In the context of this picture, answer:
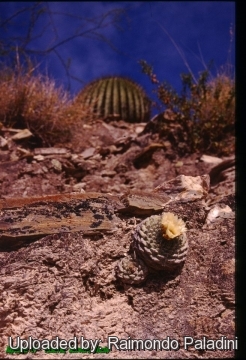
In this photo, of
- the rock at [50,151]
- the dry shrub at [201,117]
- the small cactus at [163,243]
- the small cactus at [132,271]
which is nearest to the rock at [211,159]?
the dry shrub at [201,117]

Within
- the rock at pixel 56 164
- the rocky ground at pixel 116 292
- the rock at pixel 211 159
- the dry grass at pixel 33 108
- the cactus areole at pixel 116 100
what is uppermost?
the cactus areole at pixel 116 100

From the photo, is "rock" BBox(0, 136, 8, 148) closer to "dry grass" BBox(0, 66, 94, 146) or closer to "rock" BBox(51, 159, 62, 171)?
"dry grass" BBox(0, 66, 94, 146)

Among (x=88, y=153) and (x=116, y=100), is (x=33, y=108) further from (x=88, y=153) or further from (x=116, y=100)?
(x=116, y=100)

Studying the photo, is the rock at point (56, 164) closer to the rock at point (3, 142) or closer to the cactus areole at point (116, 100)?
the rock at point (3, 142)

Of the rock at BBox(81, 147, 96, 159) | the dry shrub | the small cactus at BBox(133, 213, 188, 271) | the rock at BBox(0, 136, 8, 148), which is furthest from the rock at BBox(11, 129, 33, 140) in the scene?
the small cactus at BBox(133, 213, 188, 271)

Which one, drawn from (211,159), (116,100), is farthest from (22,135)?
(116,100)
